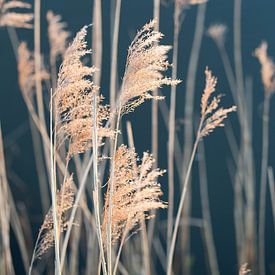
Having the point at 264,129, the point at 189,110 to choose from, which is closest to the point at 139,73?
the point at 189,110

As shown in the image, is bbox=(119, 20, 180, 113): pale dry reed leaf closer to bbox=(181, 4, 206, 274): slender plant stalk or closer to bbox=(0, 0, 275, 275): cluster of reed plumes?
bbox=(0, 0, 275, 275): cluster of reed plumes

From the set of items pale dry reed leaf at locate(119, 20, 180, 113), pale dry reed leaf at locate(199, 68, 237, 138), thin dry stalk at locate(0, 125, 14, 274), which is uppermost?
pale dry reed leaf at locate(119, 20, 180, 113)

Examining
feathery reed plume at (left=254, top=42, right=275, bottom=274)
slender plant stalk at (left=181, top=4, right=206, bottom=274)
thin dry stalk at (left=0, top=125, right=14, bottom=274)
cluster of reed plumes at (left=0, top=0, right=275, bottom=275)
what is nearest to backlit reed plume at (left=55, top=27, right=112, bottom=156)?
cluster of reed plumes at (left=0, top=0, right=275, bottom=275)

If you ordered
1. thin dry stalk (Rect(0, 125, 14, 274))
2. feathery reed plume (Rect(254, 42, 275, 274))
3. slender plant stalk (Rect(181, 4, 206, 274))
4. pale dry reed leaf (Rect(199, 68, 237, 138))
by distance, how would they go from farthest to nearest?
slender plant stalk (Rect(181, 4, 206, 274)), feathery reed plume (Rect(254, 42, 275, 274)), thin dry stalk (Rect(0, 125, 14, 274)), pale dry reed leaf (Rect(199, 68, 237, 138))

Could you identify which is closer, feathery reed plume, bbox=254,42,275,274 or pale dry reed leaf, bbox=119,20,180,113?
pale dry reed leaf, bbox=119,20,180,113

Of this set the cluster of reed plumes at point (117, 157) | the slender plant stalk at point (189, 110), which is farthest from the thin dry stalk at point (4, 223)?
the slender plant stalk at point (189, 110)

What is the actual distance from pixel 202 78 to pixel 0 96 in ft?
2.67

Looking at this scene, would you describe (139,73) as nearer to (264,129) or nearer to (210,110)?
(210,110)

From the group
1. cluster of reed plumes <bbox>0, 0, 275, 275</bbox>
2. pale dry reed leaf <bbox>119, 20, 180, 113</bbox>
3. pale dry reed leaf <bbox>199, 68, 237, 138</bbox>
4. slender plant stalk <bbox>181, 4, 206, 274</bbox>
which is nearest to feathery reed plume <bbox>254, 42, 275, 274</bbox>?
cluster of reed plumes <bbox>0, 0, 275, 275</bbox>

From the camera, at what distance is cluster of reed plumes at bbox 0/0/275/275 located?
802 millimetres

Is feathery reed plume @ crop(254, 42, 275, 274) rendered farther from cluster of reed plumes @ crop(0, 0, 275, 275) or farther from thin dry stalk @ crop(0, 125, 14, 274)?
thin dry stalk @ crop(0, 125, 14, 274)

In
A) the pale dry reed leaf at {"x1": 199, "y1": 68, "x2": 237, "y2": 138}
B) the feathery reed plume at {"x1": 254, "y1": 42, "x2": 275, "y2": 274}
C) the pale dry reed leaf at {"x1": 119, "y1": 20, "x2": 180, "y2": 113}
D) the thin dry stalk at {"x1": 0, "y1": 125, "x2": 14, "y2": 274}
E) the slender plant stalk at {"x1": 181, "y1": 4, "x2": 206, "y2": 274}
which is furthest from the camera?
the slender plant stalk at {"x1": 181, "y1": 4, "x2": 206, "y2": 274}

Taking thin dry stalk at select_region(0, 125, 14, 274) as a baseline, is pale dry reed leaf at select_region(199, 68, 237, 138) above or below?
above

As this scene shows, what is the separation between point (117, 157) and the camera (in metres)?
0.80
